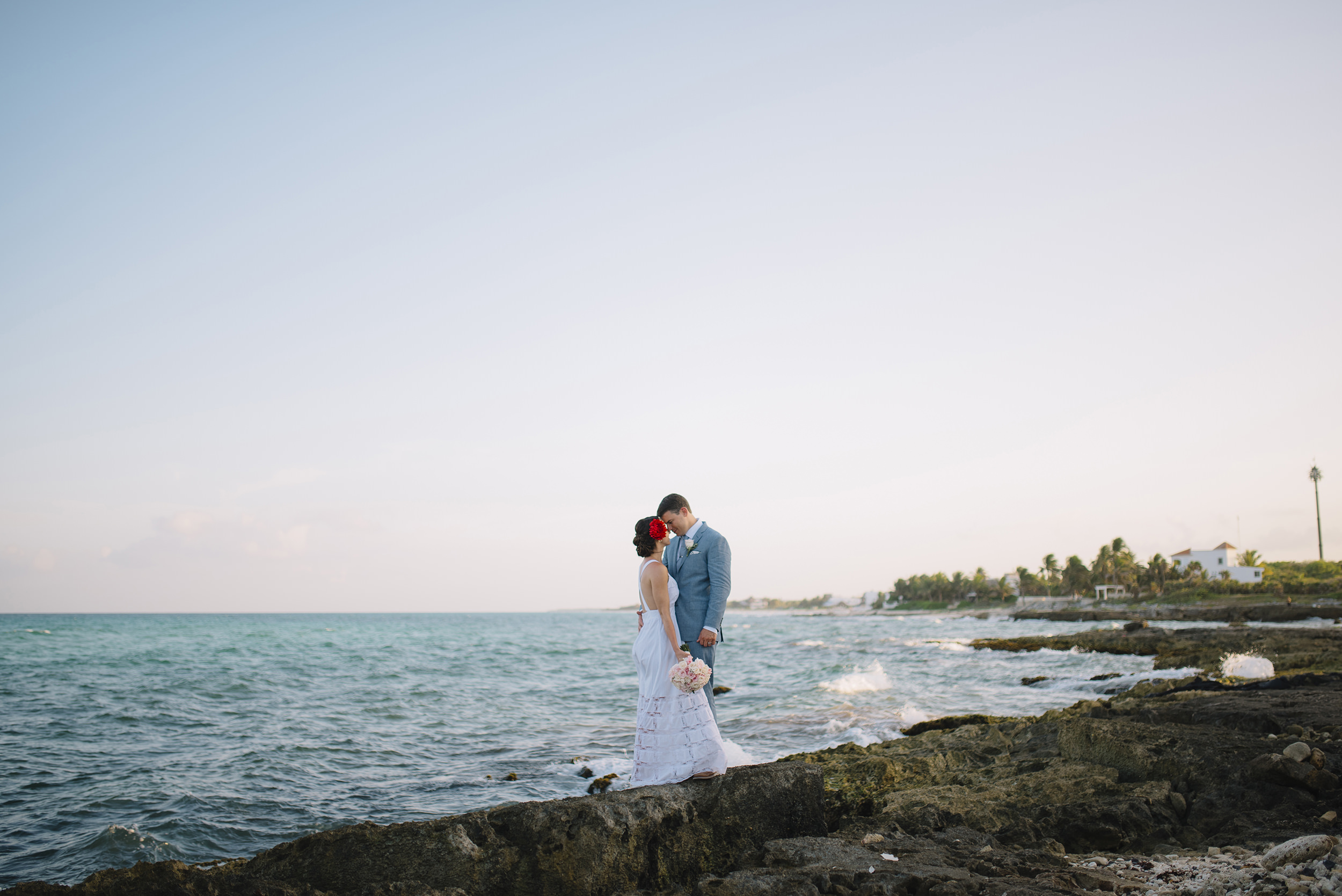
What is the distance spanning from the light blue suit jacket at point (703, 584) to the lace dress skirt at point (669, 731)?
0.37 meters

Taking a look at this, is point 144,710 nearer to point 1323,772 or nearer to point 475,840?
point 475,840

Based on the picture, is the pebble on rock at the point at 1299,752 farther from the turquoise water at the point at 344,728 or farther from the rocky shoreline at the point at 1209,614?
the rocky shoreline at the point at 1209,614

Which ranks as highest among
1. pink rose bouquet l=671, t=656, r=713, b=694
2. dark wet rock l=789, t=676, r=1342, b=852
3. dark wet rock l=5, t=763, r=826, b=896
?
pink rose bouquet l=671, t=656, r=713, b=694

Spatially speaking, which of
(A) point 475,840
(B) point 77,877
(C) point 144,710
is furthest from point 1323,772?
(C) point 144,710

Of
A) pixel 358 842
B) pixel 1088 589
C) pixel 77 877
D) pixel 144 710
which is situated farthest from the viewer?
pixel 1088 589

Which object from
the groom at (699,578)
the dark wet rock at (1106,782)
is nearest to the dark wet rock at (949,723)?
the dark wet rock at (1106,782)

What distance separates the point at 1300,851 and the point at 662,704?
163 inches

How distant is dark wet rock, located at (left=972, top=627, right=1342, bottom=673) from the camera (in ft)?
67.2

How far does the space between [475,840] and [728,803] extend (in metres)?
1.81

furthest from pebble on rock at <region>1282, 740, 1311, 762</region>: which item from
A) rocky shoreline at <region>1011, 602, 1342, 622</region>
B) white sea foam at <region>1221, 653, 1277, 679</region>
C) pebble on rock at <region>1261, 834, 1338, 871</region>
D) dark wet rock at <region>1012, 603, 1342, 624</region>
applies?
dark wet rock at <region>1012, 603, 1342, 624</region>

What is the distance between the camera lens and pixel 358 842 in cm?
516

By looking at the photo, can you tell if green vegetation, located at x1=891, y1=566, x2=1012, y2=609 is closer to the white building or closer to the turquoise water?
the white building

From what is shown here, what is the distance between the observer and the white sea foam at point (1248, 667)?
1784 centimetres

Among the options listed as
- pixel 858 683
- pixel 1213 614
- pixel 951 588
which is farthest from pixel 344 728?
pixel 951 588
